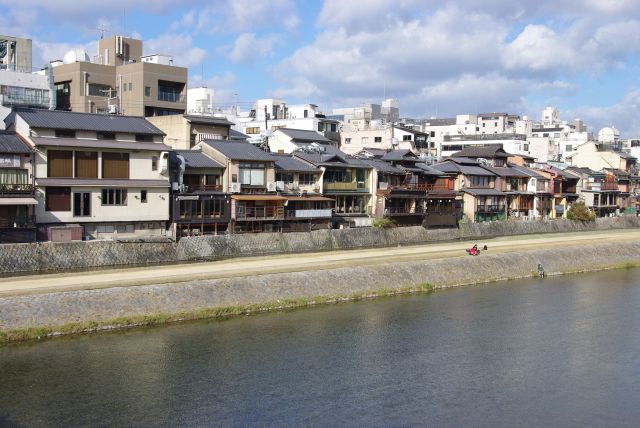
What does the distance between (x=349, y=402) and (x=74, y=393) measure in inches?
381

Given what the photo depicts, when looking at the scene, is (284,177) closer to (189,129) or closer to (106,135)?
(189,129)

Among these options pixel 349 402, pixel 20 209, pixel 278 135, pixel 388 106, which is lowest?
pixel 349 402

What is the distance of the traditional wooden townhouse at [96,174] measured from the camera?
46.7 meters

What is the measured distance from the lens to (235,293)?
3688 cm

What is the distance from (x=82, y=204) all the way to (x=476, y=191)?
47.0 metres

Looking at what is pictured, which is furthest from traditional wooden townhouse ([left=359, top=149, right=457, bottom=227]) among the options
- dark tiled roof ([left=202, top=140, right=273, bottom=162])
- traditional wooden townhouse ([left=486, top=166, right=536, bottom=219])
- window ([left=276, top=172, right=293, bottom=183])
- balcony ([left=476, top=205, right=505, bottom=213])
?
dark tiled roof ([left=202, top=140, right=273, bottom=162])

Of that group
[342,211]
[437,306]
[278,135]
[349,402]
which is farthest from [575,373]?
[278,135]

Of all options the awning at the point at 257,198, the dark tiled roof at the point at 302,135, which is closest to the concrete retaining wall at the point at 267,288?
the awning at the point at 257,198

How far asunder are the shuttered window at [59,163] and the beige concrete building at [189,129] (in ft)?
53.4

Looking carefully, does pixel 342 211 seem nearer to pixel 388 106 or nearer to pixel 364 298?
pixel 364 298

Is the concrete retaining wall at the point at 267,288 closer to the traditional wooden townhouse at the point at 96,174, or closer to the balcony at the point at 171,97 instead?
the traditional wooden townhouse at the point at 96,174

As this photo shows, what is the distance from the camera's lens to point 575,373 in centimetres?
2820

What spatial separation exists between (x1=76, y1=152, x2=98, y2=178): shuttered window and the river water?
20.0m

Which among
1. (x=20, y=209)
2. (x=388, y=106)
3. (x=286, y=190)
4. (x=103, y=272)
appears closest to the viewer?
(x=103, y=272)
